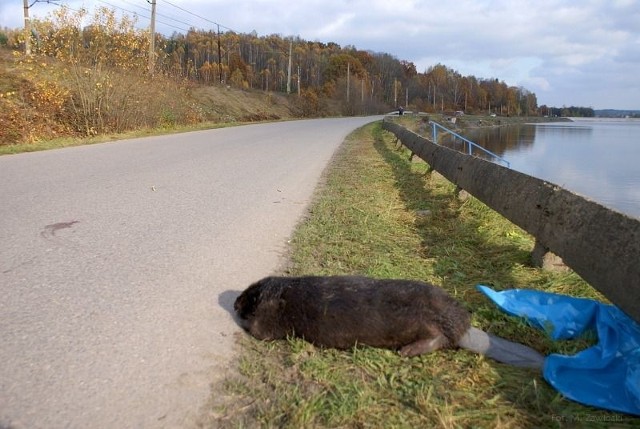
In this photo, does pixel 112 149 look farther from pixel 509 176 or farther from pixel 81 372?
pixel 81 372

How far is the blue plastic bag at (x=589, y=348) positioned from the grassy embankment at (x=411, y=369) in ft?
0.30

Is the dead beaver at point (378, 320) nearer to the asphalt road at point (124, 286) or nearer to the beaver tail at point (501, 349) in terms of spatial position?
the beaver tail at point (501, 349)

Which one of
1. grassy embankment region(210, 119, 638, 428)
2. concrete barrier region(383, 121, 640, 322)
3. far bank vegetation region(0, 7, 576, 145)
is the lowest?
grassy embankment region(210, 119, 638, 428)

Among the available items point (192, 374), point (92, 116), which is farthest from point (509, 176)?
point (92, 116)

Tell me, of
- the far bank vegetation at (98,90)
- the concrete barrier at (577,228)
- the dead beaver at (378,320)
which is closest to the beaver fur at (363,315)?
the dead beaver at (378,320)

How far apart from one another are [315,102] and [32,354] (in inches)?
2899

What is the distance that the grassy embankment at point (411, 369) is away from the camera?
97.5 inches

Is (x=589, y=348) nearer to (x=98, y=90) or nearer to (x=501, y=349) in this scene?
(x=501, y=349)

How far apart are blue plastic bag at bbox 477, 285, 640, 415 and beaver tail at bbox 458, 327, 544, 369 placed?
153 millimetres

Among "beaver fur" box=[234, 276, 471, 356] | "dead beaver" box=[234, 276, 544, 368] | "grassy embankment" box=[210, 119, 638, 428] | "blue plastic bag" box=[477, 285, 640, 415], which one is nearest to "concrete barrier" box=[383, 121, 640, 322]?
"blue plastic bag" box=[477, 285, 640, 415]

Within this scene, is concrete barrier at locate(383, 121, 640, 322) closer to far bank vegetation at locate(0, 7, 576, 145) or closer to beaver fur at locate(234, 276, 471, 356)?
beaver fur at locate(234, 276, 471, 356)

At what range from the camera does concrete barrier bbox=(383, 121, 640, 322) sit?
318 centimetres

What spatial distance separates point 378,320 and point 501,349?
77 cm

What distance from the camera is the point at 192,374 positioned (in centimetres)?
282
